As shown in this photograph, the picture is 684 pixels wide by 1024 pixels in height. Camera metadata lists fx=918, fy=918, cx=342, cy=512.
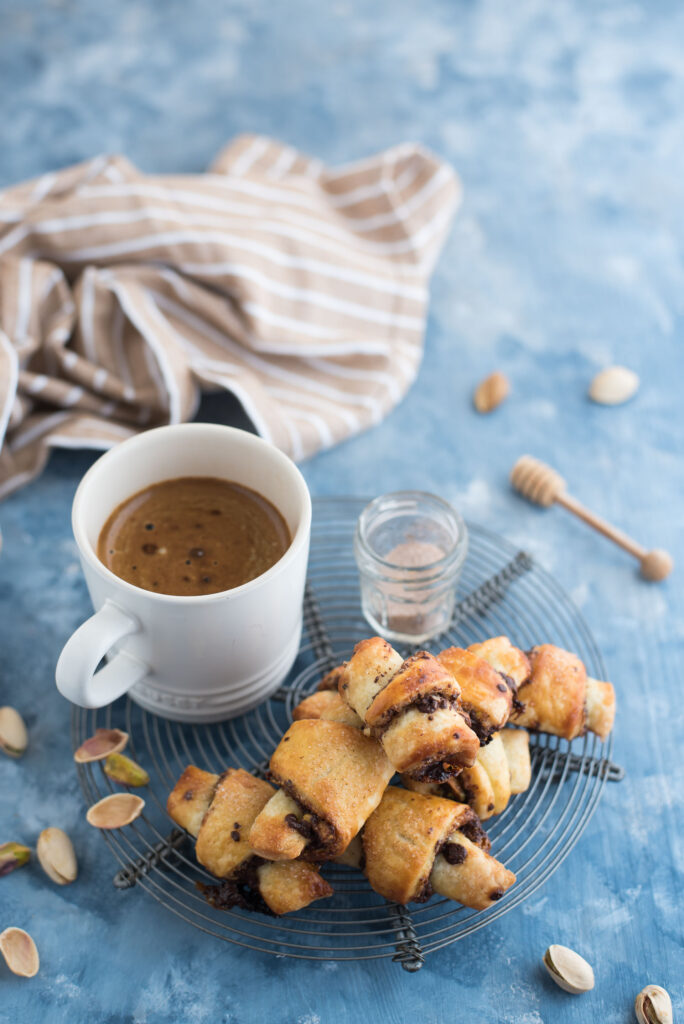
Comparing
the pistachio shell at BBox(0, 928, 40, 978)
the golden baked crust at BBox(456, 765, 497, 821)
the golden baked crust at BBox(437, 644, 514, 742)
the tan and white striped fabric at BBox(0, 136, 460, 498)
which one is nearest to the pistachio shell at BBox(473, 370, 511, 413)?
the tan and white striped fabric at BBox(0, 136, 460, 498)

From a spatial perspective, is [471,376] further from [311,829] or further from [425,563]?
[311,829]

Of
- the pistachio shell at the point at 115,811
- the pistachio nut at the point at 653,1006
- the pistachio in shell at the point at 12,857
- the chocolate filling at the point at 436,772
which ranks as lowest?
the pistachio in shell at the point at 12,857

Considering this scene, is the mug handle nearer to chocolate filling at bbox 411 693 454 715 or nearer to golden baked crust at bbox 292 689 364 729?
golden baked crust at bbox 292 689 364 729

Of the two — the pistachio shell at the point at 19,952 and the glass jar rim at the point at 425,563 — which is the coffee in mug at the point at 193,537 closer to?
the glass jar rim at the point at 425,563

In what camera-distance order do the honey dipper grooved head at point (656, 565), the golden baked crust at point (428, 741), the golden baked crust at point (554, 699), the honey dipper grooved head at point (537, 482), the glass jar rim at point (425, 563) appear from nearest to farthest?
the golden baked crust at point (428, 741) → the golden baked crust at point (554, 699) → the glass jar rim at point (425, 563) → the honey dipper grooved head at point (656, 565) → the honey dipper grooved head at point (537, 482)

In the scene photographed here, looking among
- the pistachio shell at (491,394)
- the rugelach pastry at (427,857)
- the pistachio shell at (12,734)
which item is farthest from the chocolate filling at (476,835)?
the pistachio shell at (491,394)
